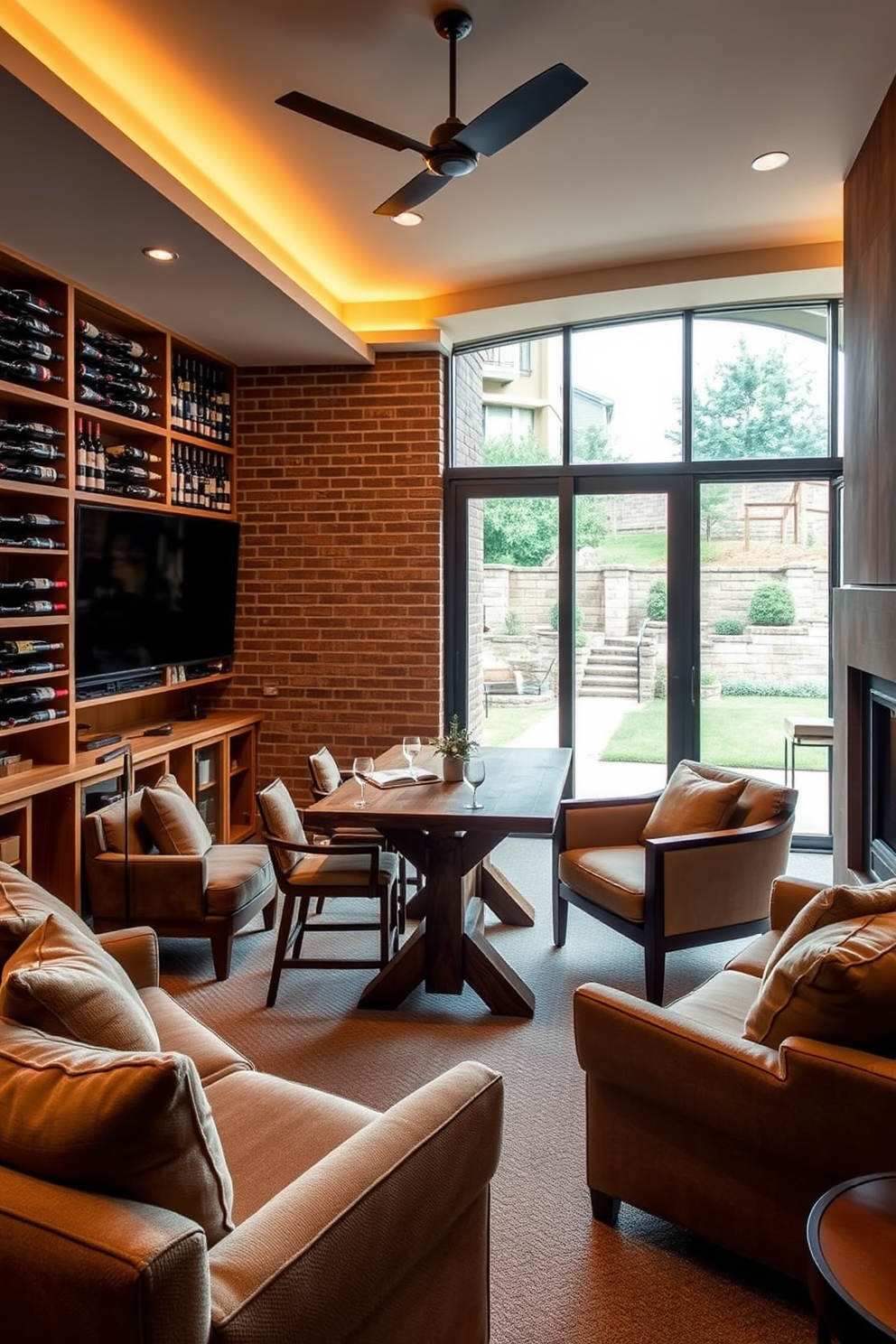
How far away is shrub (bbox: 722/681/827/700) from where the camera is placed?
578 centimetres

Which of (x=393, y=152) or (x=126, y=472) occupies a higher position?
(x=393, y=152)

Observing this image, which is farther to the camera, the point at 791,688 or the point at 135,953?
the point at 791,688

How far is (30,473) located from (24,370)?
1.36 feet

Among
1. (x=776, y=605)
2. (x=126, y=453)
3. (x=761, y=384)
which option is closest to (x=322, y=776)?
(x=126, y=453)

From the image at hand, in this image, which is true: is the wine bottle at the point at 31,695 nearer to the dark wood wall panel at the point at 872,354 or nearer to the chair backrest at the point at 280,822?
the chair backrest at the point at 280,822

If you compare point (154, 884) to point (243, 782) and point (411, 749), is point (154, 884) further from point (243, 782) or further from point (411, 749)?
point (243, 782)

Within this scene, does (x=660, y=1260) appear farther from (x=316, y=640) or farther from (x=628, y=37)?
(x=316, y=640)

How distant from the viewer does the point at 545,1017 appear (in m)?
3.52

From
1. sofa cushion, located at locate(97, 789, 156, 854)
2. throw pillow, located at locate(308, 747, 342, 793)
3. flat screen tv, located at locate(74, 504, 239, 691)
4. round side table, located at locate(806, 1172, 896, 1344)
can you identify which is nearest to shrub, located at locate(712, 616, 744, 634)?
throw pillow, located at locate(308, 747, 342, 793)

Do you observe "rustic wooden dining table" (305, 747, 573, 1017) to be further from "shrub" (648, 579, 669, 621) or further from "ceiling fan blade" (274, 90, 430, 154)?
"shrub" (648, 579, 669, 621)

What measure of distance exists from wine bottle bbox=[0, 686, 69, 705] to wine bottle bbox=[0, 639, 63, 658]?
154 millimetres

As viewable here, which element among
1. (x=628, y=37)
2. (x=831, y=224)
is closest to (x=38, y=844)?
(x=628, y=37)

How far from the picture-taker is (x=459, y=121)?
2.87 m

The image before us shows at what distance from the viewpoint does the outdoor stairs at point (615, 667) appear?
5984 mm
